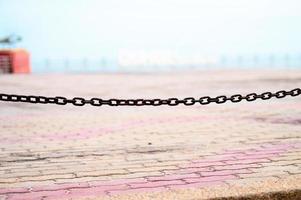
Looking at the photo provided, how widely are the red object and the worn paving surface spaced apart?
899 inches

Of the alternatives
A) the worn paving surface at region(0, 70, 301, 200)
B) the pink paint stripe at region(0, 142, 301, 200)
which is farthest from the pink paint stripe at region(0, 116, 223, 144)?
the pink paint stripe at region(0, 142, 301, 200)

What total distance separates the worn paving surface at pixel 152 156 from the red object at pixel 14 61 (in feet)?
74.9

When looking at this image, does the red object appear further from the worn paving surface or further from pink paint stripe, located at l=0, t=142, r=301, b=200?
pink paint stripe, located at l=0, t=142, r=301, b=200

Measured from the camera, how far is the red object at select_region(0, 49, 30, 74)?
3039cm

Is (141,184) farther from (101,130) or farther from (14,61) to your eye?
(14,61)

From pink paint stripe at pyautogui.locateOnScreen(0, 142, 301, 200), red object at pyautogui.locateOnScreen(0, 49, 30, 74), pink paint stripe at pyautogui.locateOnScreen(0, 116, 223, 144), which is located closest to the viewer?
pink paint stripe at pyautogui.locateOnScreen(0, 142, 301, 200)

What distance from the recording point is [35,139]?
246 inches

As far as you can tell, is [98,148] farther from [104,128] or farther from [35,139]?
[104,128]

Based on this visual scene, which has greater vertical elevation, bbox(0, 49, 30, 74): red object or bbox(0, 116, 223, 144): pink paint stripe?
bbox(0, 49, 30, 74): red object

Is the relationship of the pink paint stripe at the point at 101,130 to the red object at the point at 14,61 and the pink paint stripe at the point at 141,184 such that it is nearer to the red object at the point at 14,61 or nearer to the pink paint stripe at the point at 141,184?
the pink paint stripe at the point at 141,184

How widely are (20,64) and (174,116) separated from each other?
81.7 ft

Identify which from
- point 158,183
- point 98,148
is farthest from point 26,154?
point 158,183

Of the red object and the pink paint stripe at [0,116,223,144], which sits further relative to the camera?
the red object

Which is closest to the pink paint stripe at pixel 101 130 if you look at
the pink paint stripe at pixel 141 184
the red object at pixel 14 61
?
the pink paint stripe at pixel 141 184
